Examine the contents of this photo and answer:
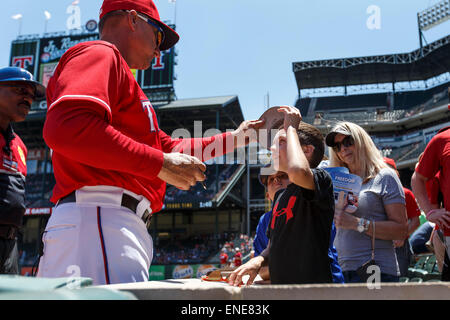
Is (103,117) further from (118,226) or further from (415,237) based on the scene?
(415,237)

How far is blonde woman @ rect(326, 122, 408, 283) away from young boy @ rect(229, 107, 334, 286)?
654 mm

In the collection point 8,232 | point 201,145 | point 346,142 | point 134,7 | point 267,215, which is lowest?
point 8,232

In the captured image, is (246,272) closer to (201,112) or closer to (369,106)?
(201,112)

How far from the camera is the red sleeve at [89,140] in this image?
1.19 meters

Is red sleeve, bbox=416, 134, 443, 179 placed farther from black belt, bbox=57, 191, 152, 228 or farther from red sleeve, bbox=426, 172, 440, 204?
black belt, bbox=57, 191, 152, 228

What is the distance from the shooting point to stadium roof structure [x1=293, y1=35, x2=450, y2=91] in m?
33.2

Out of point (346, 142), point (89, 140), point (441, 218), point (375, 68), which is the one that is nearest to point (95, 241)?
point (89, 140)

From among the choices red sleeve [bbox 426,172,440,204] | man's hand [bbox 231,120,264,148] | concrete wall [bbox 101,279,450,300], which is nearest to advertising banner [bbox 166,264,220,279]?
red sleeve [bbox 426,172,440,204]

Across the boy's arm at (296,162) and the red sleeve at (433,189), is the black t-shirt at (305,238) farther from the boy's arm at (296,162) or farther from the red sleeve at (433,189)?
the red sleeve at (433,189)

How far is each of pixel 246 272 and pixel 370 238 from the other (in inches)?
50.3

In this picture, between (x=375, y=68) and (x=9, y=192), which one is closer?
(x=9, y=192)

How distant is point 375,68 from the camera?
34531mm

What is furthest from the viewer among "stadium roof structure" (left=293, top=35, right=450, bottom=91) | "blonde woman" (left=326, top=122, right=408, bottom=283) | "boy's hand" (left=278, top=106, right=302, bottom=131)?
"stadium roof structure" (left=293, top=35, right=450, bottom=91)

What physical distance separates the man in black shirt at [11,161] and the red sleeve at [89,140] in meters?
1.58
